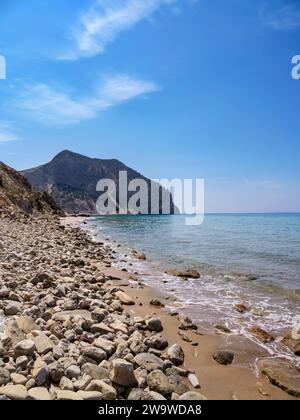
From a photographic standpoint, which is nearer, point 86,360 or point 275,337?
point 86,360

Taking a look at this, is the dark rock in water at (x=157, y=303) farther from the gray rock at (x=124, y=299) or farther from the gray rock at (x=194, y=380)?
the gray rock at (x=194, y=380)

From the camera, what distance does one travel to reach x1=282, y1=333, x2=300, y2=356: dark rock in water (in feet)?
23.9

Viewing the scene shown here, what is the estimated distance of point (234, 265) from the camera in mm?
19125

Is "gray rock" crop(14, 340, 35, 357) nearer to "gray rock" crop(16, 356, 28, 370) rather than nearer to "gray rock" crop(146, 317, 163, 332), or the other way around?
"gray rock" crop(16, 356, 28, 370)

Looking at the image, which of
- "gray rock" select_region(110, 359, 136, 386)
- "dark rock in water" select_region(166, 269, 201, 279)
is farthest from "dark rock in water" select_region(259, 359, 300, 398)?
"dark rock in water" select_region(166, 269, 201, 279)

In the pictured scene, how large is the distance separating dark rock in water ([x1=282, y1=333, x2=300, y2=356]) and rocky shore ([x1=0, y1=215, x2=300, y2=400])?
0.79 meters

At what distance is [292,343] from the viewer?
780 cm

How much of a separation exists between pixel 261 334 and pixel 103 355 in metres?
4.77

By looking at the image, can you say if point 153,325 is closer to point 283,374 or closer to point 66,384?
point 283,374

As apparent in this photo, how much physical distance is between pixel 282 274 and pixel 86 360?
14085 millimetres

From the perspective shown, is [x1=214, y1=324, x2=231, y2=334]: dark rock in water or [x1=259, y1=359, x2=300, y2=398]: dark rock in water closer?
[x1=259, y1=359, x2=300, y2=398]: dark rock in water

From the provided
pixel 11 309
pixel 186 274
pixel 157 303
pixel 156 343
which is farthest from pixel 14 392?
pixel 186 274
